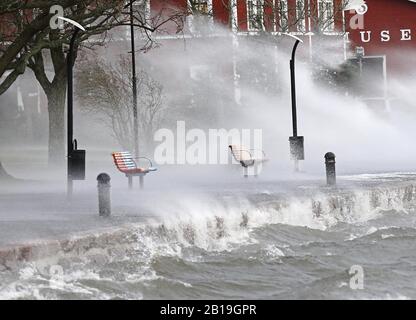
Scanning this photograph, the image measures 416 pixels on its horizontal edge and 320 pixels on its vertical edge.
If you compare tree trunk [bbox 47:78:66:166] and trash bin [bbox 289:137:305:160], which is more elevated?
tree trunk [bbox 47:78:66:166]

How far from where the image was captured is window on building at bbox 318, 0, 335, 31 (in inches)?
2327

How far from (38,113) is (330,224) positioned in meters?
39.7

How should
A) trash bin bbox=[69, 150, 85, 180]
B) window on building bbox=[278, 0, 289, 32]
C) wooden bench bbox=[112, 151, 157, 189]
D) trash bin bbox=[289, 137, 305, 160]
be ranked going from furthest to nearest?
window on building bbox=[278, 0, 289, 32] → trash bin bbox=[289, 137, 305, 160] → wooden bench bbox=[112, 151, 157, 189] → trash bin bbox=[69, 150, 85, 180]

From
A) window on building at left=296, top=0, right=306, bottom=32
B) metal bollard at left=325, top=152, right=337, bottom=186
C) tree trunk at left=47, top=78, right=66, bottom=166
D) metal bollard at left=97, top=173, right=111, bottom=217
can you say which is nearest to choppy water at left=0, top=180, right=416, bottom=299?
metal bollard at left=97, top=173, right=111, bottom=217

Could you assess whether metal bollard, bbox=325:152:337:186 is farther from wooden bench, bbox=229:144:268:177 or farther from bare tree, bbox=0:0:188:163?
bare tree, bbox=0:0:188:163

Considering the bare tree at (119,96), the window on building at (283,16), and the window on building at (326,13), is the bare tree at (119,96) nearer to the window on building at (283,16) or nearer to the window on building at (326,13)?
the window on building at (283,16)

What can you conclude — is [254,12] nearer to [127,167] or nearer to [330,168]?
[330,168]

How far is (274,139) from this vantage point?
45719 mm

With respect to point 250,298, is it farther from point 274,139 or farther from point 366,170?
point 274,139

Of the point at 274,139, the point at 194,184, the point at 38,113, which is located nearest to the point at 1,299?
the point at 194,184

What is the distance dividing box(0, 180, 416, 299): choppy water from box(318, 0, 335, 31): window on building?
37.7 meters

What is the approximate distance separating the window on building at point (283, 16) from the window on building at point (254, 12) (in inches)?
44.0

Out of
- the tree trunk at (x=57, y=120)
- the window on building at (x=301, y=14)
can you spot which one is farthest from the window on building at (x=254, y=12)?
the tree trunk at (x=57, y=120)

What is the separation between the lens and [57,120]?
3191 cm
